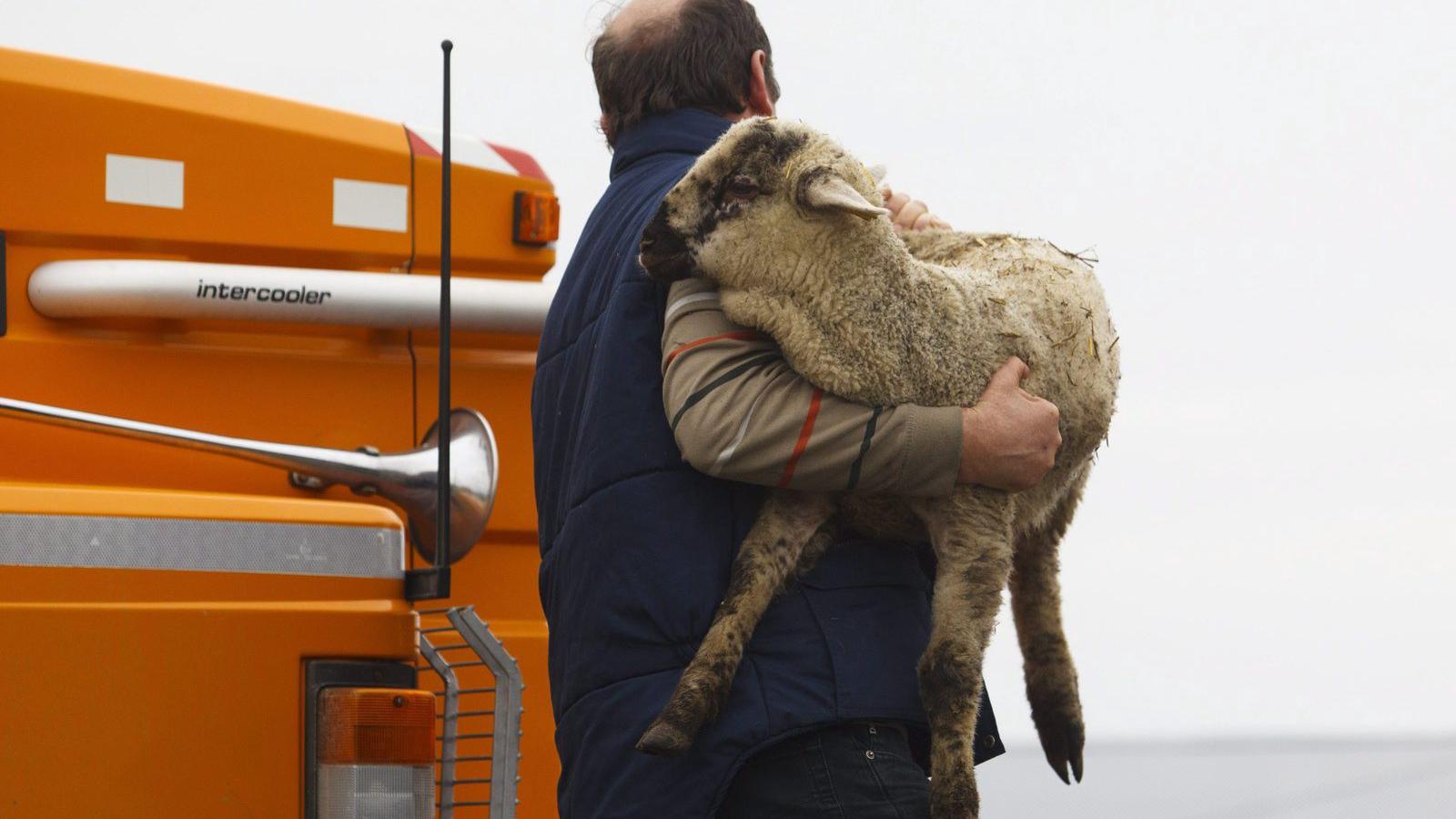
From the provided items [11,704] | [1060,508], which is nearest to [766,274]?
[1060,508]

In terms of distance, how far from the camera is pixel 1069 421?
2316 mm

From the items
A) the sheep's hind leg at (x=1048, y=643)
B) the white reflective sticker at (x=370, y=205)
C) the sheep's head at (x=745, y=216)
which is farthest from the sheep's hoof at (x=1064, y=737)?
the white reflective sticker at (x=370, y=205)

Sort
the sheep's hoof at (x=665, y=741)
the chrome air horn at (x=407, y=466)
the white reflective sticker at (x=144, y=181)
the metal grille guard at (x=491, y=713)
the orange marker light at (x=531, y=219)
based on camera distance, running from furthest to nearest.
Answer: the orange marker light at (x=531, y=219)
the white reflective sticker at (x=144, y=181)
the chrome air horn at (x=407, y=466)
the metal grille guard at (x=491, y=713)
the sheep's hoof at (x=665, y=741)

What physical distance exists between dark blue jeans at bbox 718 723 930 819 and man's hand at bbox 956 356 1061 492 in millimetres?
337

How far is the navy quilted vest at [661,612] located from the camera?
2.09 meters

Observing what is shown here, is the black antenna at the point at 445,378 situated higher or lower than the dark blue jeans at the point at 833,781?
higher

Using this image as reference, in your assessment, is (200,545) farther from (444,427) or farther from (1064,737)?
(1064,737)

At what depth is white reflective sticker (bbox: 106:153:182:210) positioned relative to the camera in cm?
281

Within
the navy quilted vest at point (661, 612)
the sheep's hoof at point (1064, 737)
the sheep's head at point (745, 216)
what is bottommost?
the sheep's hoof at point (1064, 737)

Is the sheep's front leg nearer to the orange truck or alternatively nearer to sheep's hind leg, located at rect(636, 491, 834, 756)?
sheep's hind leg, located at rect(636, 491, 834, 756)

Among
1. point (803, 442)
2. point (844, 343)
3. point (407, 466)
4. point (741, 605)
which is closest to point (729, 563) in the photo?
point (741, 605)

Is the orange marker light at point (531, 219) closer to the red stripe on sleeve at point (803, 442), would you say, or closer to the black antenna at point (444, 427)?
the black antenna at point (444, 427)

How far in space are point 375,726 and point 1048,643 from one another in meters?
0.98

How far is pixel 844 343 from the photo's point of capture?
2119mm
